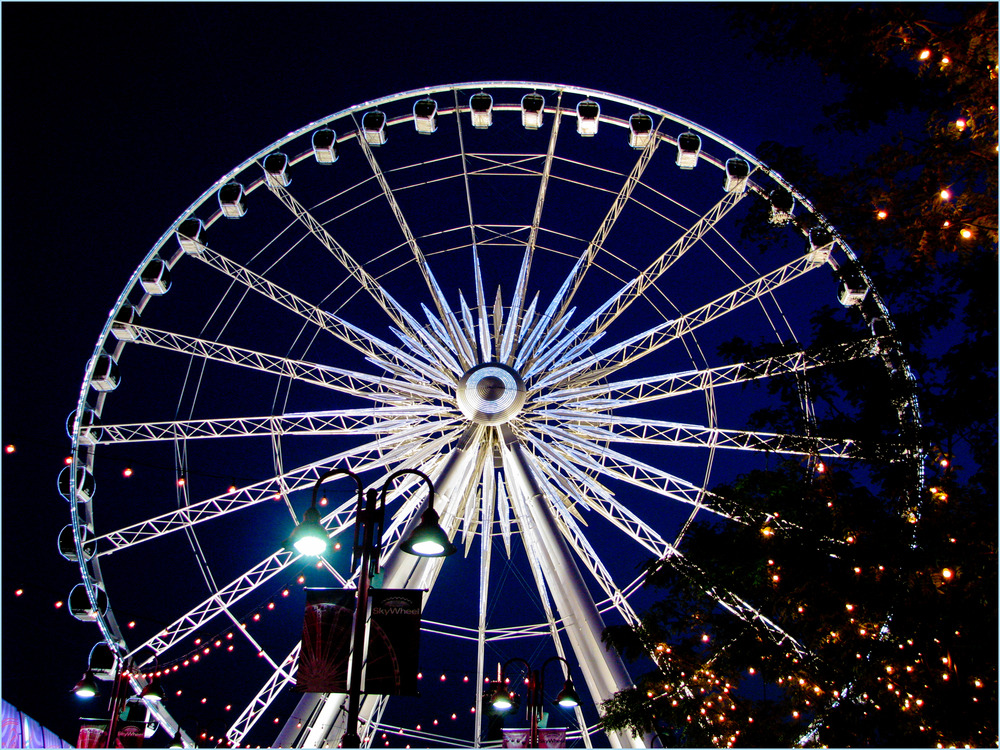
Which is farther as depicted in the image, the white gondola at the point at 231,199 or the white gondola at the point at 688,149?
the white gondola at the point at 688,149

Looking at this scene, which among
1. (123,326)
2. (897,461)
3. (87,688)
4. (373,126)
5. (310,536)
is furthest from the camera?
(373,126)

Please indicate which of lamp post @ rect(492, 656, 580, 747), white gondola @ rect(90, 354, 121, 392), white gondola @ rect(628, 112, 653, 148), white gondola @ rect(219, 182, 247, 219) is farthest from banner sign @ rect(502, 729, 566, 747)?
white gondola @ rect(628, 112, 653, 148)

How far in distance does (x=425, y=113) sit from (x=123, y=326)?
27.4 feet

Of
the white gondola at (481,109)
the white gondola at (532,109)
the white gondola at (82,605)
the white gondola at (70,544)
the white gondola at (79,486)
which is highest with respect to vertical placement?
the white gondola at (481,109)

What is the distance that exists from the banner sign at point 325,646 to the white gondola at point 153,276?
12421mm

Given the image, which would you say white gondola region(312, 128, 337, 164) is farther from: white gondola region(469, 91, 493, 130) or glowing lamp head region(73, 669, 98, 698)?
glowing lamp head region(73, 669, 98, 698)

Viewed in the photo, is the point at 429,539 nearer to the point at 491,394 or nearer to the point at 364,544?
the point at 364,544

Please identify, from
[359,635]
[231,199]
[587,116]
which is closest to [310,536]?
[359,635]

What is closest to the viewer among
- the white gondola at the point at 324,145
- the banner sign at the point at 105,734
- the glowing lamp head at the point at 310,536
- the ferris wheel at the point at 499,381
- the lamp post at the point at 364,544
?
the lamp post at the point at 364,544

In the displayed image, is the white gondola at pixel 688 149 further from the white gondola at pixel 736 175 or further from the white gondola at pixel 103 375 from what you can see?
the white gondola at pixel 103 375

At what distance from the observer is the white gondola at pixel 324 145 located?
1767cm

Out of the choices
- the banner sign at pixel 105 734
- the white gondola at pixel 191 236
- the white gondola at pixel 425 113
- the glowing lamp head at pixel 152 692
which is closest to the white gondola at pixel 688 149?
the white gondola at pixel 425 113

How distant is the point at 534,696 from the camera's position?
12.8 meters

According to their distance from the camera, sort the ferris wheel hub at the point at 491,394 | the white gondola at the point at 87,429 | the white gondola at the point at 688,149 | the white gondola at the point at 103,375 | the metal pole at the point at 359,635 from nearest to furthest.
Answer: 1. the metal pole at the point at 359,635
2. the ferris wheel hub at the point at 491,394
3. the white gondola at the point at 87,429
4. the white gondola at the point at 103,375
5. the white gondola at the point at 688,149
